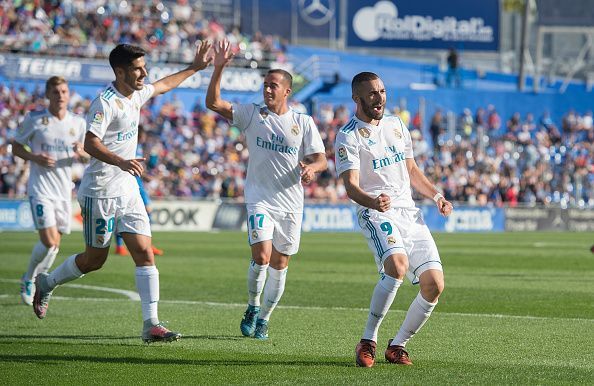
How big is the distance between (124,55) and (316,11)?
1846 inches

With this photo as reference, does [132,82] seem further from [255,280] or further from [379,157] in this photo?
[379,157]

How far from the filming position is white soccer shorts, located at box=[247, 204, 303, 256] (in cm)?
1051

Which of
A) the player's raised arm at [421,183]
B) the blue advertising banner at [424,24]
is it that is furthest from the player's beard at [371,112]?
the blue advertising banner at [424,24]

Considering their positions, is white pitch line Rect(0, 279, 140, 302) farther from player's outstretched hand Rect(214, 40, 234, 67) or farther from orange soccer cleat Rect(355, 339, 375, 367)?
orange soccer cleat Rect(355, 339, 375, 367)

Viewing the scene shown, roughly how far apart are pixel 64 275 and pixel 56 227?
11.9 ft

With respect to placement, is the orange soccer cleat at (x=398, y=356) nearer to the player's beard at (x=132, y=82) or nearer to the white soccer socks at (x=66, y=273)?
the player's beard at (x=132, y=82)

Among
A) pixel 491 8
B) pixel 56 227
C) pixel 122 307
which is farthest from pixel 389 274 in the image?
pixel 491 8

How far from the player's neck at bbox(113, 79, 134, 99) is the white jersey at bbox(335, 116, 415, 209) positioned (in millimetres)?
2253

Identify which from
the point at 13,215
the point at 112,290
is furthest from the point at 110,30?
the point at 112,290

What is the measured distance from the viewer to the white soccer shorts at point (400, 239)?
860 cm

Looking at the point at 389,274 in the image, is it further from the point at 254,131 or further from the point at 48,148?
the point at 48,148

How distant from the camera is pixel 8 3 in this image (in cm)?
4228

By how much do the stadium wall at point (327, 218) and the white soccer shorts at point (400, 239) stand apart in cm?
2690

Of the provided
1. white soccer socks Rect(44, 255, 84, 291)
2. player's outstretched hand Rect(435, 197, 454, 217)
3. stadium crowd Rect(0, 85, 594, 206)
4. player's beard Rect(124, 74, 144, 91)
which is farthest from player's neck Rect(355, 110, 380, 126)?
stadium crowd Rect(0, 85, 594, 206)
